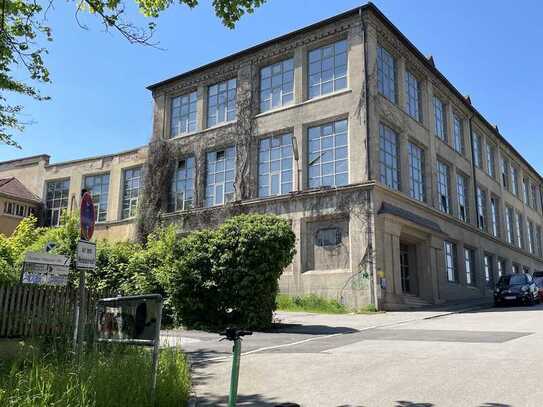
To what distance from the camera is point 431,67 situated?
3322 centimetres

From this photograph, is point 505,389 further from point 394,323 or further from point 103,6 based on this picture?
point 394,323

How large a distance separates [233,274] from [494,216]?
3587 centimetres

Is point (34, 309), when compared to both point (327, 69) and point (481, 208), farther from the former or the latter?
point (481, 208)

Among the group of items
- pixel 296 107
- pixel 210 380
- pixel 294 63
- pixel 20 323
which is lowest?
pixel 210 380

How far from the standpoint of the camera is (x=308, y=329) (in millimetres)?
15844

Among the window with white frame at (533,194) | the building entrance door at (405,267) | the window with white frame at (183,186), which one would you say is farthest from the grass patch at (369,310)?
the window with white frame at (533,194)

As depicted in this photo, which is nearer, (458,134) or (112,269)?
(112,269)

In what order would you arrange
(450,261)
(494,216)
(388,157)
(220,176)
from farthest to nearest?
(494,216), (450,261), (220,176), (388,157)

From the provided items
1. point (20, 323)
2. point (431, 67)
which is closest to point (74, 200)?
point (431, 67)

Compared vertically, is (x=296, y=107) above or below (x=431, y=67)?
below

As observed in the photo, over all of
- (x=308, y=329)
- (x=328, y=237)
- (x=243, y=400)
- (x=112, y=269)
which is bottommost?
(x=243, y=400)

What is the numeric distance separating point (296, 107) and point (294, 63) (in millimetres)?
2698

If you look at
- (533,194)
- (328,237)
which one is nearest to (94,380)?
(328,237)

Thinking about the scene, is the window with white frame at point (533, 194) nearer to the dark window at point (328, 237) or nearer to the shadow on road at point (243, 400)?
the dark window at point (328, 237)
